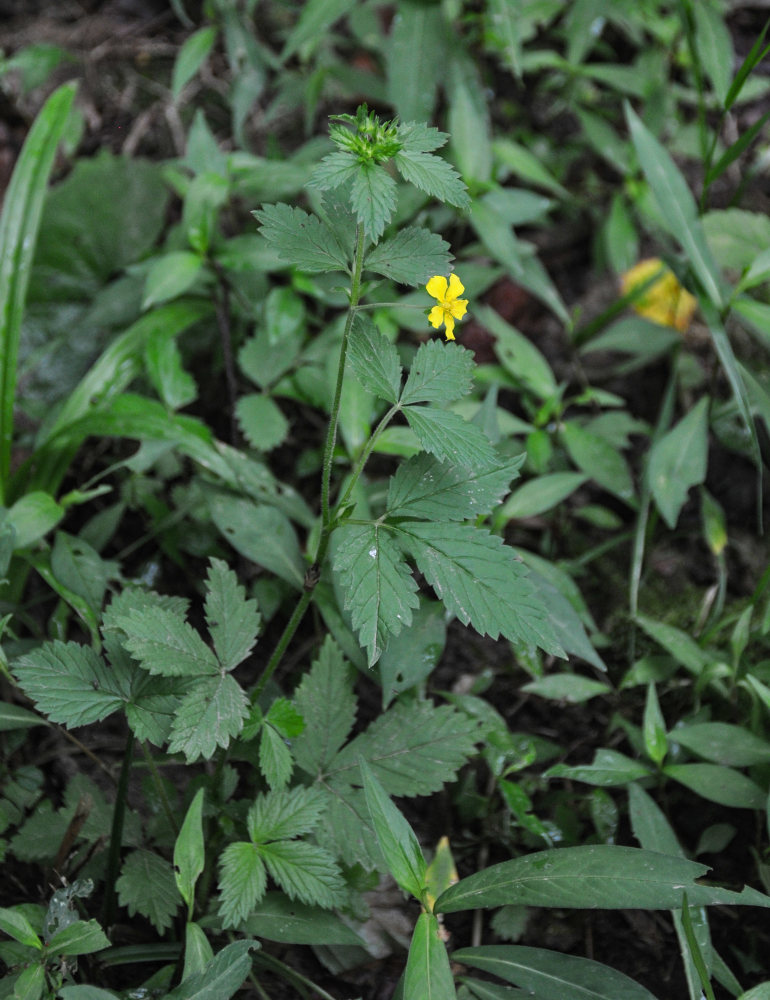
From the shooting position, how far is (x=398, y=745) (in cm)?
146

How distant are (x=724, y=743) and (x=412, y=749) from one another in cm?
66

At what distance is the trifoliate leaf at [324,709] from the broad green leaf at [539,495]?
0.57 m

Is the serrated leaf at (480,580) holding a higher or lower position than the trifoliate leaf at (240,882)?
higher

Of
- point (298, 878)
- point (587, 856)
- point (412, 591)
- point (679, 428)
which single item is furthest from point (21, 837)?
point (679, 428)

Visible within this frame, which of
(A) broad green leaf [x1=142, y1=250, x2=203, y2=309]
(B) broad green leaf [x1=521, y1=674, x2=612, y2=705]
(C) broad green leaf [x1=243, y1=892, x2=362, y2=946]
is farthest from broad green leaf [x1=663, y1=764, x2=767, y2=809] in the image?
(A) broad green leaf [x1=142, y1=250, x2=203, y2=309]

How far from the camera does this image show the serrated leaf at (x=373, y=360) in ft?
3.73

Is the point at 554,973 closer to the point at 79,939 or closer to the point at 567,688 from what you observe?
the point at 567,688

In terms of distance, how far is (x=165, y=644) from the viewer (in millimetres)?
1292

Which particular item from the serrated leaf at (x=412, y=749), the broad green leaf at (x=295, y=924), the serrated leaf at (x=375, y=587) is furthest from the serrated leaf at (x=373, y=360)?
the broad green leaf at (x=295, y=924)

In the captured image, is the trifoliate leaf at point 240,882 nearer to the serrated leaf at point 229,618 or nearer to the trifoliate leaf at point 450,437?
the serrated leaf at point 229,618

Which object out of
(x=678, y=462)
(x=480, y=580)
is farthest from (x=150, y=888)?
(x=678, y=462)

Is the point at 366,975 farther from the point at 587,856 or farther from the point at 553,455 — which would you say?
the point at 553,455

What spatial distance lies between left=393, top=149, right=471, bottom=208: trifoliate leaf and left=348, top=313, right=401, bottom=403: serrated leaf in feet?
0.71

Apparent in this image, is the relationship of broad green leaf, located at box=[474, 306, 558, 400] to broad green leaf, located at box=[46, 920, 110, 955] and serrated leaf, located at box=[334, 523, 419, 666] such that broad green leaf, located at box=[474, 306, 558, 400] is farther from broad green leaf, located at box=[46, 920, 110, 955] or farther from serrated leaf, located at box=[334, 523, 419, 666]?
broad green leaf, located at box=[46, 920, 110, 955]
